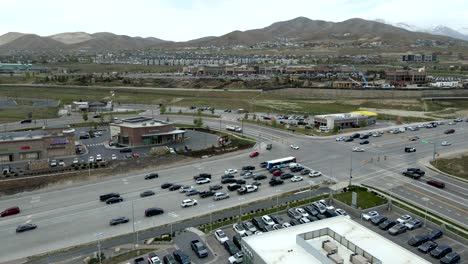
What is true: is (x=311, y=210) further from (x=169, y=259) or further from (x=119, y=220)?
(x=119, y=220)

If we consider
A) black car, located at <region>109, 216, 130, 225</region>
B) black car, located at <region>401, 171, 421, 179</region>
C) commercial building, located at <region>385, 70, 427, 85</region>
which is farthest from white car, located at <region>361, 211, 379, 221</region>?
commercial building, located at <region>385, 70, 427, 85</region>

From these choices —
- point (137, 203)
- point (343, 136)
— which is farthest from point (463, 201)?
point (137, 203)

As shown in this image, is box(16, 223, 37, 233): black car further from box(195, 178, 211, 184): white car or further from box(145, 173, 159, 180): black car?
box(195, 178, 211, 184): white car

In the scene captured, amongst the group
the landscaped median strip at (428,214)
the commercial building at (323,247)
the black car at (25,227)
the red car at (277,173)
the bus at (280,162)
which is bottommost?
the black car at (25,227)

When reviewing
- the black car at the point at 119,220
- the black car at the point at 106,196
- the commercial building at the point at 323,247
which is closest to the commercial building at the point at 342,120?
the black car at the point at 106,196

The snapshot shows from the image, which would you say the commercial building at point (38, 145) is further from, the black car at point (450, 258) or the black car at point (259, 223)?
the black car at point (450, 258)

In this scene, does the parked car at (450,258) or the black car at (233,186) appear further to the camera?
the black car at (233,186)
